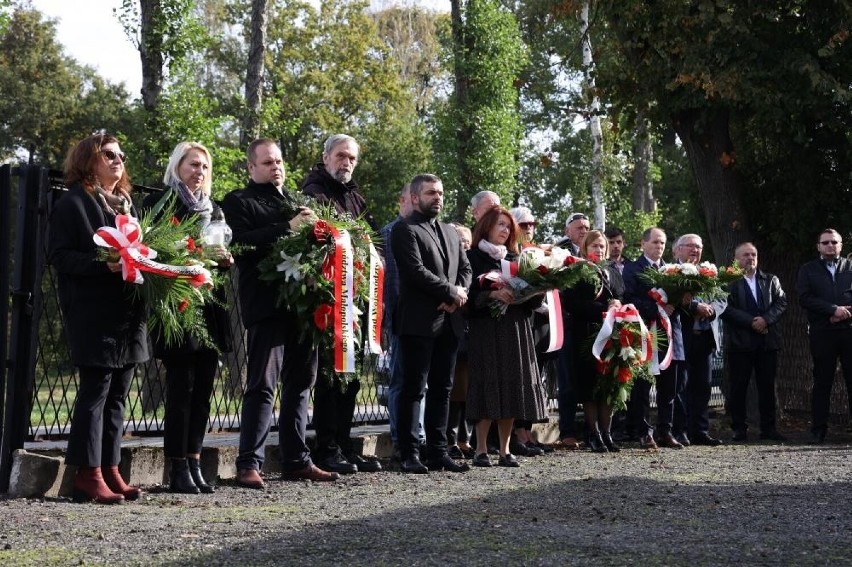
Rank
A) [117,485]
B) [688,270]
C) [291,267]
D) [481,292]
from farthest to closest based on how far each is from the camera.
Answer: [688,270] → [481,292] → [291,267] → [117,485]

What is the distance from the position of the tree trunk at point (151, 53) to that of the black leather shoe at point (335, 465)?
45.8 feet

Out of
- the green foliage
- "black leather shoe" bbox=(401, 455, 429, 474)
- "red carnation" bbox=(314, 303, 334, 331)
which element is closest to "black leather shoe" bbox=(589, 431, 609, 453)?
"black leather shoe" bbox=(401, 455, 429, 474)

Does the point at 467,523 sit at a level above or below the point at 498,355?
below

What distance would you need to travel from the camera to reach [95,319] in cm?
703

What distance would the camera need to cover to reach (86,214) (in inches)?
279

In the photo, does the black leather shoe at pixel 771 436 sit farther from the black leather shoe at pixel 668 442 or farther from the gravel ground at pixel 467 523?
the gravel ground at pixel 467 523

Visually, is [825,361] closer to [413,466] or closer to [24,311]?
[413,466]

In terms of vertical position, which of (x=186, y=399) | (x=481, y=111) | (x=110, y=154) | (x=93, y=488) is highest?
(x=481, y=111)

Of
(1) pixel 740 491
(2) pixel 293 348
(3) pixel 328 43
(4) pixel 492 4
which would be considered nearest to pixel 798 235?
(1) pixel 740 491

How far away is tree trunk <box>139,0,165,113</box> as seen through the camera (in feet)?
69.9

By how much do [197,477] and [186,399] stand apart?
51 cm

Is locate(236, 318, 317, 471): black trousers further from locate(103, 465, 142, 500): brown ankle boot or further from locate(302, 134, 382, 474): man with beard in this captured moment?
locate(103, 465, 142, 500): brown ankle boot

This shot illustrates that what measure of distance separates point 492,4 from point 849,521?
96.8ft

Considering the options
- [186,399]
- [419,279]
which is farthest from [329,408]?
[186,399]
